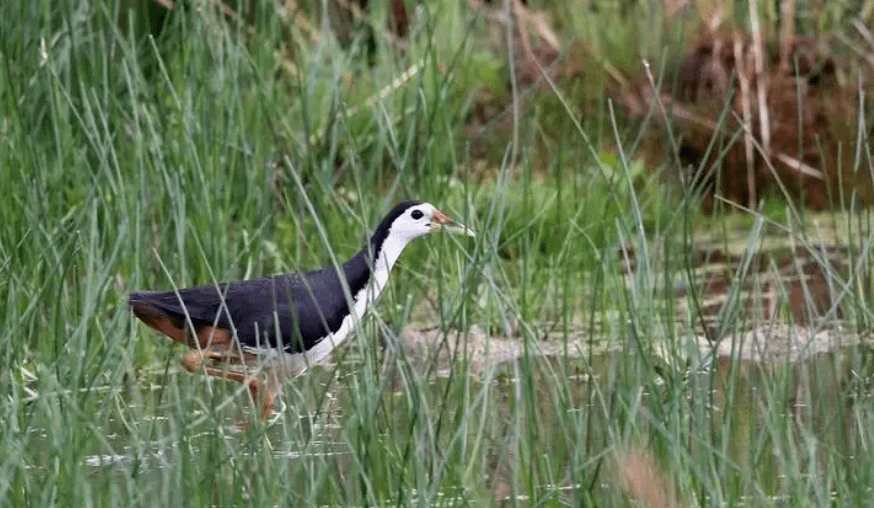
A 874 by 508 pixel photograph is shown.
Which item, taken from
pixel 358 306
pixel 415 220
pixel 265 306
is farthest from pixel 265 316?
pixel 415 220

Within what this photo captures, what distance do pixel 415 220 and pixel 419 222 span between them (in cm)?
1

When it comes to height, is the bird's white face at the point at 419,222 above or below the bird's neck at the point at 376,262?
above

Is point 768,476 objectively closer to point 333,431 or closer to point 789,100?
point 333,431

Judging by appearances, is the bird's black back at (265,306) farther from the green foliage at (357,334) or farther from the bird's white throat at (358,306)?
the green foliage at (357,334)

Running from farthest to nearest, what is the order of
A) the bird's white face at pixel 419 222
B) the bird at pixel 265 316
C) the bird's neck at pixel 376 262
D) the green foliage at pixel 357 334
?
the bird's white face at pixel 419 222 → the bird's neck at pixel 376 262 → the bird at pixel 265 316 → the green foliage at pixel 357 334

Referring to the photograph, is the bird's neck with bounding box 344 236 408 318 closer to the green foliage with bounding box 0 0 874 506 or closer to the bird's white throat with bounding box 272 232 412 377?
the bird's white throat with bounding box 272 232 412 377

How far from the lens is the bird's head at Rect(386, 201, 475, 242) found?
532 cm

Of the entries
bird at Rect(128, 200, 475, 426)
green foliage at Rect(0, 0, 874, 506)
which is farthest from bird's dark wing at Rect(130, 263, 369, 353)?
green foliage at Rect(0, 0, 874, 506)

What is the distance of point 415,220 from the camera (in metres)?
5.36

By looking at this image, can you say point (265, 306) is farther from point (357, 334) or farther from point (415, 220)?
point (357, 334)

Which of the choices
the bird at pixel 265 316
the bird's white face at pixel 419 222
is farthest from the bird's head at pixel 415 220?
the bird at pixel 265 316

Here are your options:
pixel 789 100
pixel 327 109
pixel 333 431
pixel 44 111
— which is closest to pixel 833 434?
pixel 333 431

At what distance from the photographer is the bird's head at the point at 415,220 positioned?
5324mm

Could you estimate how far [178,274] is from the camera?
576 cm
